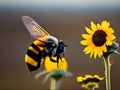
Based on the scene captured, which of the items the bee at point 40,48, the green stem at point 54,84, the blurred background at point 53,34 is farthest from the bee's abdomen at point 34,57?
the blurred background at point 53,34

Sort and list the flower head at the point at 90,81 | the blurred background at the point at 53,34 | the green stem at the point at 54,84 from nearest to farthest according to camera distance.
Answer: the green stem at the point at 54,84 → the flower head at the point at 90,81 → the blurred background at the point at 53,34

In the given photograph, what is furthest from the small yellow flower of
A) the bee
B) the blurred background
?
the blurred background

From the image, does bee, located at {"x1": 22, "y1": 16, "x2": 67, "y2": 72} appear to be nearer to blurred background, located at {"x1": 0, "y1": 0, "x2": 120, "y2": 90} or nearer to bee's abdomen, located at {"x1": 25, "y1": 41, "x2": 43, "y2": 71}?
bee's abdomen, located at {"x1": 25, "y1": 41, "x2": 43, "y2": 71}

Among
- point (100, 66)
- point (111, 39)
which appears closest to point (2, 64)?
point (100, 66)

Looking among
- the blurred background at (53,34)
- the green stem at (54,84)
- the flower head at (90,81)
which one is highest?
the blurred background at (53,34)

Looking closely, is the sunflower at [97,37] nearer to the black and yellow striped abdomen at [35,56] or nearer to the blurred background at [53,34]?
the black and yellow striped abdomen at [35,56]

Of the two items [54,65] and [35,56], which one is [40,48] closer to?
[35,56]

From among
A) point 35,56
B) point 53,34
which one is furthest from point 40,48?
point 53,34

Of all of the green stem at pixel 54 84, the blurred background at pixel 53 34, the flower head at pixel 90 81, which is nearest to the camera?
the green stem at pixel 54 84

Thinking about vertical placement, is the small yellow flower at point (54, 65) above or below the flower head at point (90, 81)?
above
